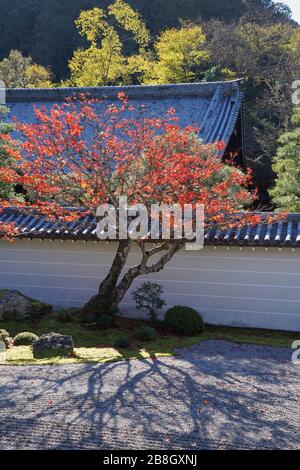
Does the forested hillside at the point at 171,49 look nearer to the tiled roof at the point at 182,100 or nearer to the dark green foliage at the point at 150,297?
the tiled roof at the point at 182,100

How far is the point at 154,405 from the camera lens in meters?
7.07

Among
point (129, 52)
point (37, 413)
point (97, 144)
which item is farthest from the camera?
point (129, 52)

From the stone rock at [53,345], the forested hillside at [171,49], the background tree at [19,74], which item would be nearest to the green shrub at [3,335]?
the stone rock at [53,345]

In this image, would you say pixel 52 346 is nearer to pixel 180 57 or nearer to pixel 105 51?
pixel 180 57

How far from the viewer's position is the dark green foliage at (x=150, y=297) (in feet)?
40.5

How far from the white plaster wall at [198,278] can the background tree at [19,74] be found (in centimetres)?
2016

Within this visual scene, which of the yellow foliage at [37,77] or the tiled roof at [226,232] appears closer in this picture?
the tiled roof at [226,232]

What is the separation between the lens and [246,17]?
39344 mm

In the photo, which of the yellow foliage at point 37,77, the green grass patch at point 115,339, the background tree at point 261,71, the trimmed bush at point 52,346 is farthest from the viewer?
the yellow foliage at point 37,77

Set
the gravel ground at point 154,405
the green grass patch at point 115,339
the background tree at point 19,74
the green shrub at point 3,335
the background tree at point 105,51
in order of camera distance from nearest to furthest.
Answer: the gravel ground at point 154,405 → the green grass patch at point 115,339 → the green shrub at point 3,335 → the background tree at point 19,74 → the background tree at point 105,51

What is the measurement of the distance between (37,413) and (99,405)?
2.60 ft
